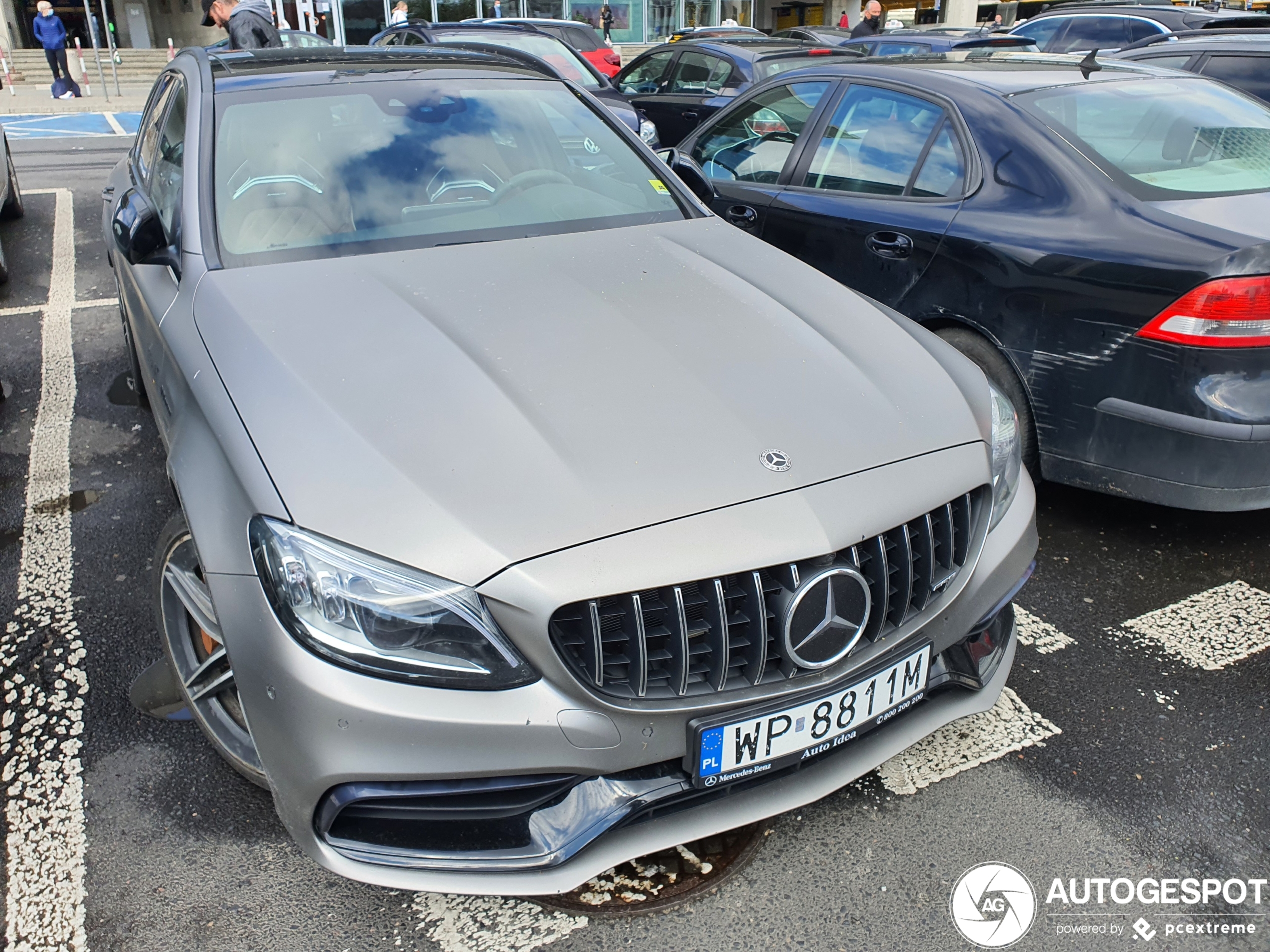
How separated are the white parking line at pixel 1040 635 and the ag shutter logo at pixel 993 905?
942 millimetres

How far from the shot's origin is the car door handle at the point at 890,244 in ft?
12.3

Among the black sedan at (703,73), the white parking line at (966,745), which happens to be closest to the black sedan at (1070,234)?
the white parking line at (966,745)

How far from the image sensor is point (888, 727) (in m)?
2.07

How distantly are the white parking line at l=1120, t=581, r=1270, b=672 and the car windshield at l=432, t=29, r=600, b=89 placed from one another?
839cm

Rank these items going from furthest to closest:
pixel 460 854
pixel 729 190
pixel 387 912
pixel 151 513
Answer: pixel 729 190
pixel 151 513
pixel 387 912
pixel 460 854

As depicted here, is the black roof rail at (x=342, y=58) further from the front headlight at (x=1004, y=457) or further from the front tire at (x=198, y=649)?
the front headlight at (x=1004, y=457)

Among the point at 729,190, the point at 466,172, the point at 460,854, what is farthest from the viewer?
the point at 729,190

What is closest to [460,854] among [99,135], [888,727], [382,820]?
[382,820]

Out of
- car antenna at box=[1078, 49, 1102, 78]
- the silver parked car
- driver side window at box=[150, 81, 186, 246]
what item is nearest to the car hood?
the silver parked car

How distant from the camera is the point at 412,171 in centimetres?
301

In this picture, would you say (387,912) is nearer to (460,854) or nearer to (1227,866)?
(460,854)

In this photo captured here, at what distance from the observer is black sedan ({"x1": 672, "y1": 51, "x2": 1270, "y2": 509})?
9.66 ft

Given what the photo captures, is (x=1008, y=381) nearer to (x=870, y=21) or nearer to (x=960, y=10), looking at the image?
(x=870, y=21)

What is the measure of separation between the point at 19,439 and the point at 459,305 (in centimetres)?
300
